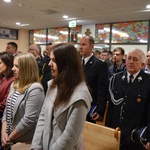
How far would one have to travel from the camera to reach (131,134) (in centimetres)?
179

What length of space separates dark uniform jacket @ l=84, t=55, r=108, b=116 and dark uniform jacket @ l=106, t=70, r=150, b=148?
0.39m

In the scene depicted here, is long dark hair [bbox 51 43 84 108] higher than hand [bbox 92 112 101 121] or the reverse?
higher

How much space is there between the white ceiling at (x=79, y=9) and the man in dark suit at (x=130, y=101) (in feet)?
14.8

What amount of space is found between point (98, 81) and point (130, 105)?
668 millimetres

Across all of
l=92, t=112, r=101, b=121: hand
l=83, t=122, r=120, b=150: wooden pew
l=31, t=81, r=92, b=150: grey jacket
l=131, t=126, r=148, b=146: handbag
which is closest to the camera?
l=31, t=81, r=92, b=150: grey jacket

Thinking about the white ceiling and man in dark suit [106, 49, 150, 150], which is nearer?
man in dark suit [106, 49, 150, 150]

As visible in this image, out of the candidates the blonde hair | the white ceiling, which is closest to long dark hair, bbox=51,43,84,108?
the blonde hair

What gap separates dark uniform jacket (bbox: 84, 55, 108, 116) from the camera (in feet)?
7.88

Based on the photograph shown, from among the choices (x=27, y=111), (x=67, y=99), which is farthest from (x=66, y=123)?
(x=27, y=111)

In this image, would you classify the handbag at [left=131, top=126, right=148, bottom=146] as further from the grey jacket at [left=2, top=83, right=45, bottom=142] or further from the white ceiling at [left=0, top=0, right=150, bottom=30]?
the white ceiling at [left=0, top=0, right=150, bottom=30]

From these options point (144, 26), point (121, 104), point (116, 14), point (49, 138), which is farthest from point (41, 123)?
point (144, 26)

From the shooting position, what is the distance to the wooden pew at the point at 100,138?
4.87 ft

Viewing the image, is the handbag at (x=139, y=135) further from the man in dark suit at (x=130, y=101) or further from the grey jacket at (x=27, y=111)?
the grey jacket at (x=27, y=111)

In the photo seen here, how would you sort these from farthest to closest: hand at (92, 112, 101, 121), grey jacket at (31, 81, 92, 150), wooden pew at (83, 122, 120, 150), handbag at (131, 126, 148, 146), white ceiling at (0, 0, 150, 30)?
white ceiling at (0, 0, 150, 30), hand at (92, 112, 101, 121), handbag at (131, 126, 148, 146), wooden pew at (83, 122, 120, 150), grey jacket at (31, 81, 92, 150)
